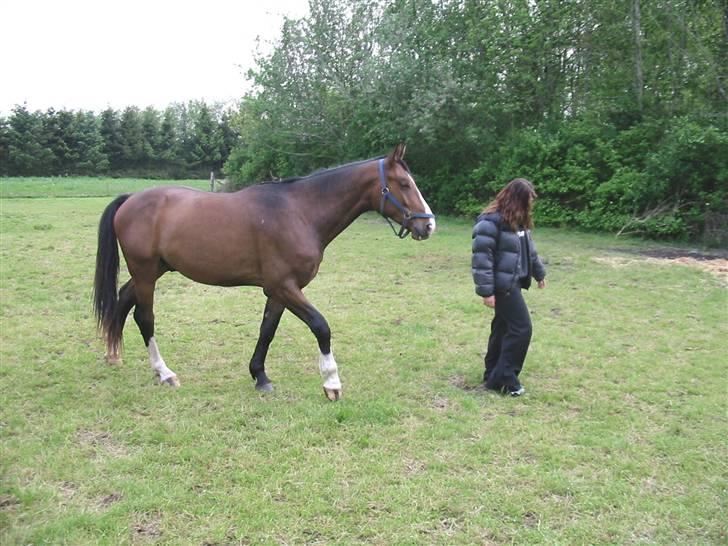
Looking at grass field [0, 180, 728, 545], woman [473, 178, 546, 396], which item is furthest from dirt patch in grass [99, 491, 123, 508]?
woman [473, 178, 546, 396]

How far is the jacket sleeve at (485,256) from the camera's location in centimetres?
481

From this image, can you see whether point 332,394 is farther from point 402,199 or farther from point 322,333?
point 402,199

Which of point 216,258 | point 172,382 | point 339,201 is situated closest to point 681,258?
point 339,201

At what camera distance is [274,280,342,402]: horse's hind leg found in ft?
15.8

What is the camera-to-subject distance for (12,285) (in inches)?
361

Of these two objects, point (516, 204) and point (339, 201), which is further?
point (339, 201)

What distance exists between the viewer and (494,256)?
16.2 ft

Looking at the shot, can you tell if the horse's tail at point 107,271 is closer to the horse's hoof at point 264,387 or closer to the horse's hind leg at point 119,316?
the horse's hind leg at point 119,316

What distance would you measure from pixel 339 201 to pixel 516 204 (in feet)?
5.10

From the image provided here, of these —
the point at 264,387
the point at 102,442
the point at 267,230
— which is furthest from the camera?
the point at 264,387

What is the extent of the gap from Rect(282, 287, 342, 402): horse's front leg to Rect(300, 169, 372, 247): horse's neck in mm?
598

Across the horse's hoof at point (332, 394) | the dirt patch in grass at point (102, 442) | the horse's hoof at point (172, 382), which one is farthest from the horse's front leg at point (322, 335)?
the dirt patch in grass at point (102, 442)

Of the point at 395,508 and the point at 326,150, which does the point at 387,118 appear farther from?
the point at 395,508

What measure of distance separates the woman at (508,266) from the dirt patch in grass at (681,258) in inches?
289
